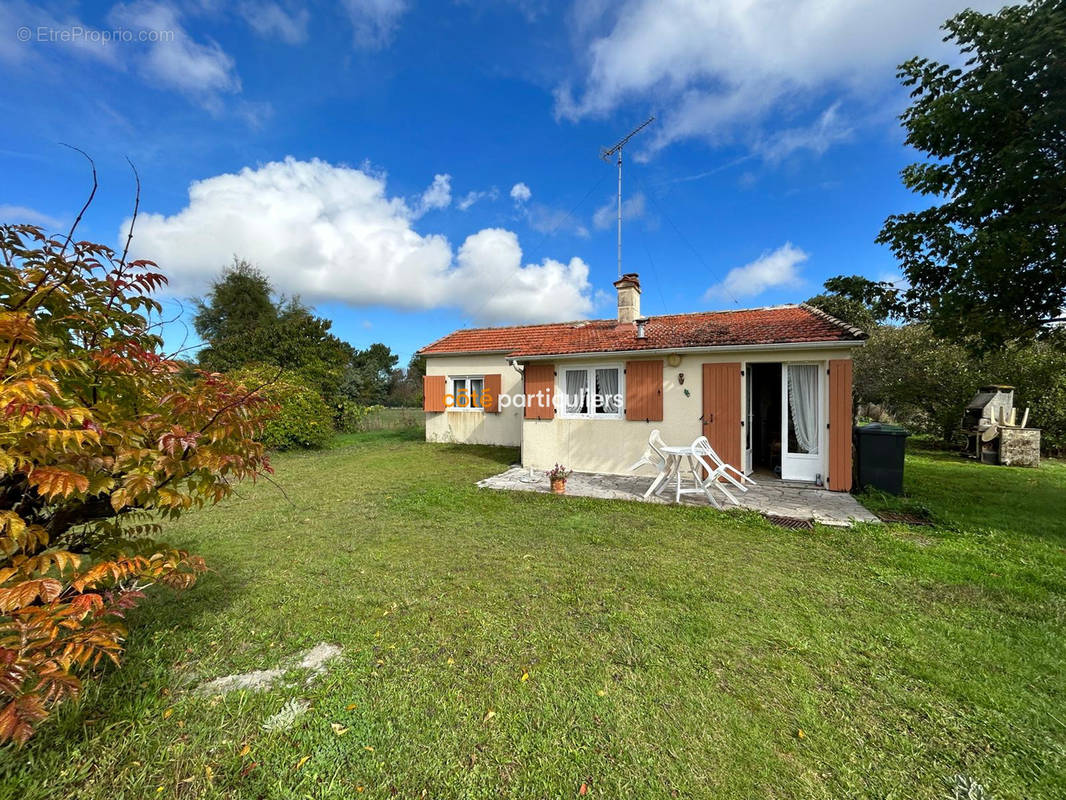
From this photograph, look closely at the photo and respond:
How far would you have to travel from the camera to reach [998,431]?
10703mm

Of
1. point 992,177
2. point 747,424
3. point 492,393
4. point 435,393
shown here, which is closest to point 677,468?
point 747,424

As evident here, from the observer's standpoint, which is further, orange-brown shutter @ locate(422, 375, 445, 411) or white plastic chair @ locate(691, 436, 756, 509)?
orange-brown shutter @ locate(422, 375, 445, 411)

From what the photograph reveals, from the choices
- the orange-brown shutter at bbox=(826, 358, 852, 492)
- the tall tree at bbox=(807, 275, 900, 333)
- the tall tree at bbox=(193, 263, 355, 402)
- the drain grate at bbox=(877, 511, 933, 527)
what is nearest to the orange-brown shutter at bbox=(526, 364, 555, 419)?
the orange-brown shutter at bbox=(826, 358, 852, 492)

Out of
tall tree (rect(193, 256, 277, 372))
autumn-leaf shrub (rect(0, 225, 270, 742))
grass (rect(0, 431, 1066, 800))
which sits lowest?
grass (rect(0, 431, 1066, 800))

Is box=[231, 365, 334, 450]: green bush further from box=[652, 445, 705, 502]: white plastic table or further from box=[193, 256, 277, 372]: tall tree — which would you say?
box=[193, 256, 277, 372]: tall tree

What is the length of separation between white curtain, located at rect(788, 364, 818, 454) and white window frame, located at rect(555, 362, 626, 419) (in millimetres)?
3311

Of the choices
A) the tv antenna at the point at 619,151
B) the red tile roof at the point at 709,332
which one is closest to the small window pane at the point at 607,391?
the red tile roof at the point at 709,332

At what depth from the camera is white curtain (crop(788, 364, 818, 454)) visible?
7516mm

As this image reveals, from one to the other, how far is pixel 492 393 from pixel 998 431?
48.4 feet

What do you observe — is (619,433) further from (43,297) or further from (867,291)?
(43,297)

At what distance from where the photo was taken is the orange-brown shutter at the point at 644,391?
8.54 m

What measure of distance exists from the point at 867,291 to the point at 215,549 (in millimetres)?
11766

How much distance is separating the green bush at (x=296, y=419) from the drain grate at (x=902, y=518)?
13.8m

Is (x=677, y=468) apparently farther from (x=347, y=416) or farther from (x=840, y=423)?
(x=347, y=416)
